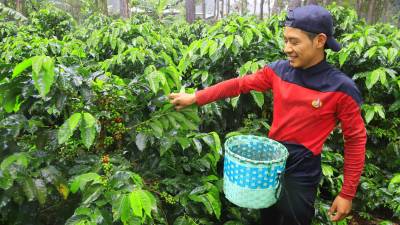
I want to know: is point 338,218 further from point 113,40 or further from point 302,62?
point 113,40

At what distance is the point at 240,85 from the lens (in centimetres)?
253

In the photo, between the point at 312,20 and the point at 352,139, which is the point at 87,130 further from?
the point at 352,139

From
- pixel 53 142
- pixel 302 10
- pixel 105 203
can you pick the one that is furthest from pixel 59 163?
pixel 302 10

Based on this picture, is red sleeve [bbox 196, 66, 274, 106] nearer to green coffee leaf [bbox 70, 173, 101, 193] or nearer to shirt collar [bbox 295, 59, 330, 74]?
shirt collar [bbox 295, 59, 330, 74]

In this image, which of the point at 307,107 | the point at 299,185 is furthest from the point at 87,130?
the point at 299,185

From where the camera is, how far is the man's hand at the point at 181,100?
225cm

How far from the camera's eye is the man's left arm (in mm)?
2098

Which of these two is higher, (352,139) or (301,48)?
(301,48)

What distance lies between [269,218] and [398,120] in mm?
1927

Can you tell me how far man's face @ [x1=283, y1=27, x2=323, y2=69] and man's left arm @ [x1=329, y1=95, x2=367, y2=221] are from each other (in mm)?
291

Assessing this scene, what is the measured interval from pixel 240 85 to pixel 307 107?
514 mm

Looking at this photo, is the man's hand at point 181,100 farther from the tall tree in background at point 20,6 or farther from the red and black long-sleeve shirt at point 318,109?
the tall tree in background at point 20,6

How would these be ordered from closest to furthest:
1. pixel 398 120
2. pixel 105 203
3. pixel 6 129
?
pixel 105 203 → pixel 6 129 → pixel 398 120

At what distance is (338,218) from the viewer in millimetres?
2256
